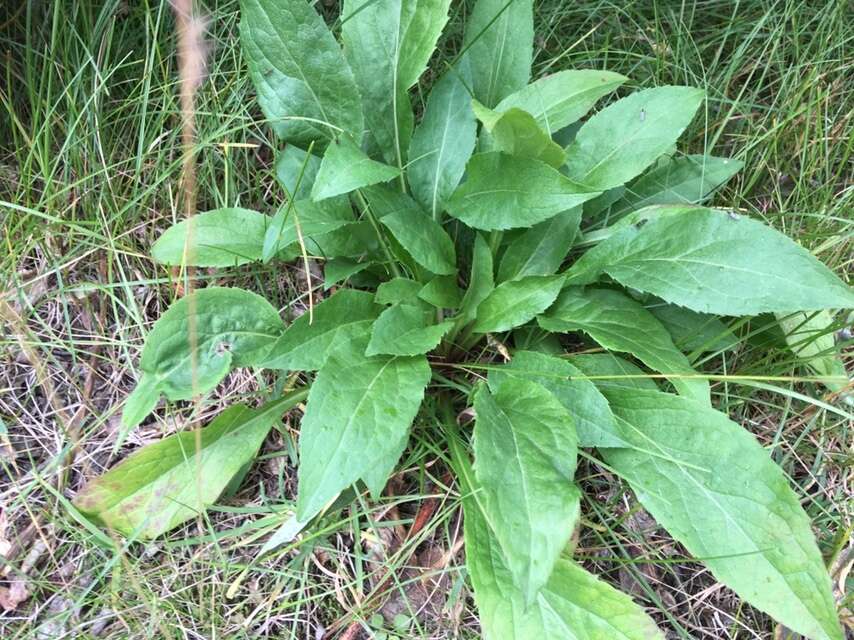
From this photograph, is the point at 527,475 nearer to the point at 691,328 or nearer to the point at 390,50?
the point at 691,328

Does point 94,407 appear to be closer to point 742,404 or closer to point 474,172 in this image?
point 474,172

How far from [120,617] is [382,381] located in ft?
2.28

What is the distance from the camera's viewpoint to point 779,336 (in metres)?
1.54

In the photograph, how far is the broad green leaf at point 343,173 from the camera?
4.13 feet

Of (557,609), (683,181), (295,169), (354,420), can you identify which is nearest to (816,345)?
(683,181)

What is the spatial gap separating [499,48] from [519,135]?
1.27ft

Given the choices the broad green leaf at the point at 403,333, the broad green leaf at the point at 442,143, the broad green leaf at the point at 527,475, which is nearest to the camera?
the broad green leaf at the point at 527,475

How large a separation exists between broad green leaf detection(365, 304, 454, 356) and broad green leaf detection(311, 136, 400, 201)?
0.25 metres

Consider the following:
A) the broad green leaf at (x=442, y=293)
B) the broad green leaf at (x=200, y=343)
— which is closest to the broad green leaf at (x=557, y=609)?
the broad green leaf at (x=442, y=293)

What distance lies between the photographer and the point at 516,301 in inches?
56.7

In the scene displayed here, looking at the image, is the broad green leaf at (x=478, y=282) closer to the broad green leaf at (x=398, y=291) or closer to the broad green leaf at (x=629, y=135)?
the broad green leaf at (x=398, y=291)

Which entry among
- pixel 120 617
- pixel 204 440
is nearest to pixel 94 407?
pixel 204 440

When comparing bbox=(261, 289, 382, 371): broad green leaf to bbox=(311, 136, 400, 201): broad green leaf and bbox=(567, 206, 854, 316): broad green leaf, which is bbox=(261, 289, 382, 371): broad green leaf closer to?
bbox=(311, 136, 400, 201): broad green leaf

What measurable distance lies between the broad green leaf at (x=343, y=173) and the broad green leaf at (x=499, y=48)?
0.42 metres
